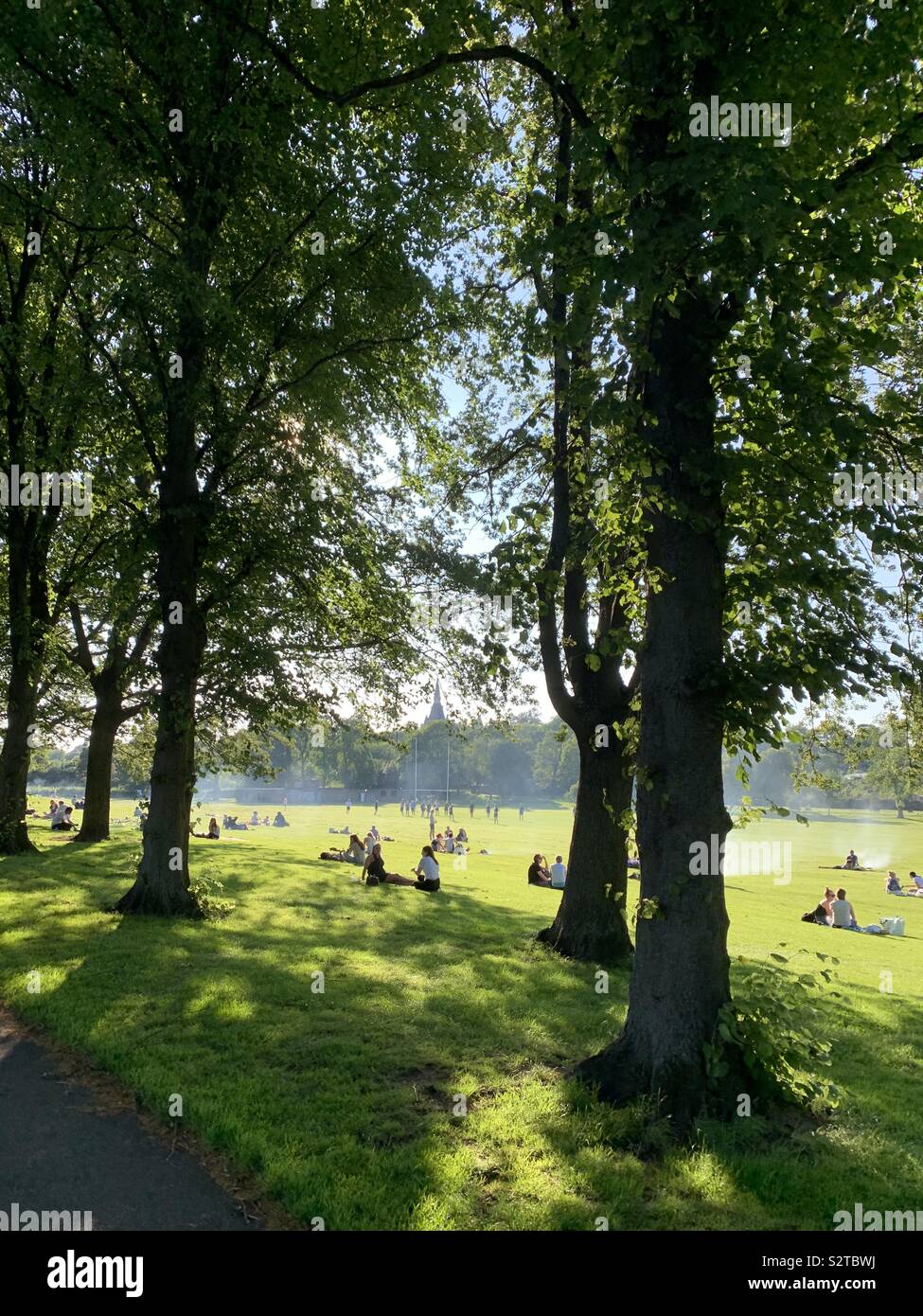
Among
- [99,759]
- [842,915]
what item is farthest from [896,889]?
[99,759]

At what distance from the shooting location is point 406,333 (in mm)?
13430

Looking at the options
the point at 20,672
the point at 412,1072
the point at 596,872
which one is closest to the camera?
the point at 412,1072

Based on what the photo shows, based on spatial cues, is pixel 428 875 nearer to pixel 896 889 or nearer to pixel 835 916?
pixel 835 916

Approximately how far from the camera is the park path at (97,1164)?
4.24 meters

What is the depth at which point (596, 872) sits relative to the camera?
11.8m

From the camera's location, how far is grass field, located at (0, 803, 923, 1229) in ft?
14.8

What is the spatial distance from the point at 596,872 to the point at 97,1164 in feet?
27.0

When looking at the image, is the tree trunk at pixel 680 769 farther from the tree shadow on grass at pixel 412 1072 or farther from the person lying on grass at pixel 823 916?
the person lying on grass at pixel 823 916

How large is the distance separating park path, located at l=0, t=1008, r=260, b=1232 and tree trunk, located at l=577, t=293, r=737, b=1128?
9.73ft

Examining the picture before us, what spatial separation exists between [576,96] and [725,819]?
6516 millimetres

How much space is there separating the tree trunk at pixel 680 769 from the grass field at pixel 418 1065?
0.50m

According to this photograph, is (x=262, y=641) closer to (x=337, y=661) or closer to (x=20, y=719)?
(x=337, y=661)

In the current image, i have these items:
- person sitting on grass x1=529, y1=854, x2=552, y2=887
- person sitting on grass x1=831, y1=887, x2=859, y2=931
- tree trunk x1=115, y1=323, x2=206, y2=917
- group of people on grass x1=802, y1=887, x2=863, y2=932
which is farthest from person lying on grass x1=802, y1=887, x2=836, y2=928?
tree trunk x1=115, y1=323, x2=206, y2=917
